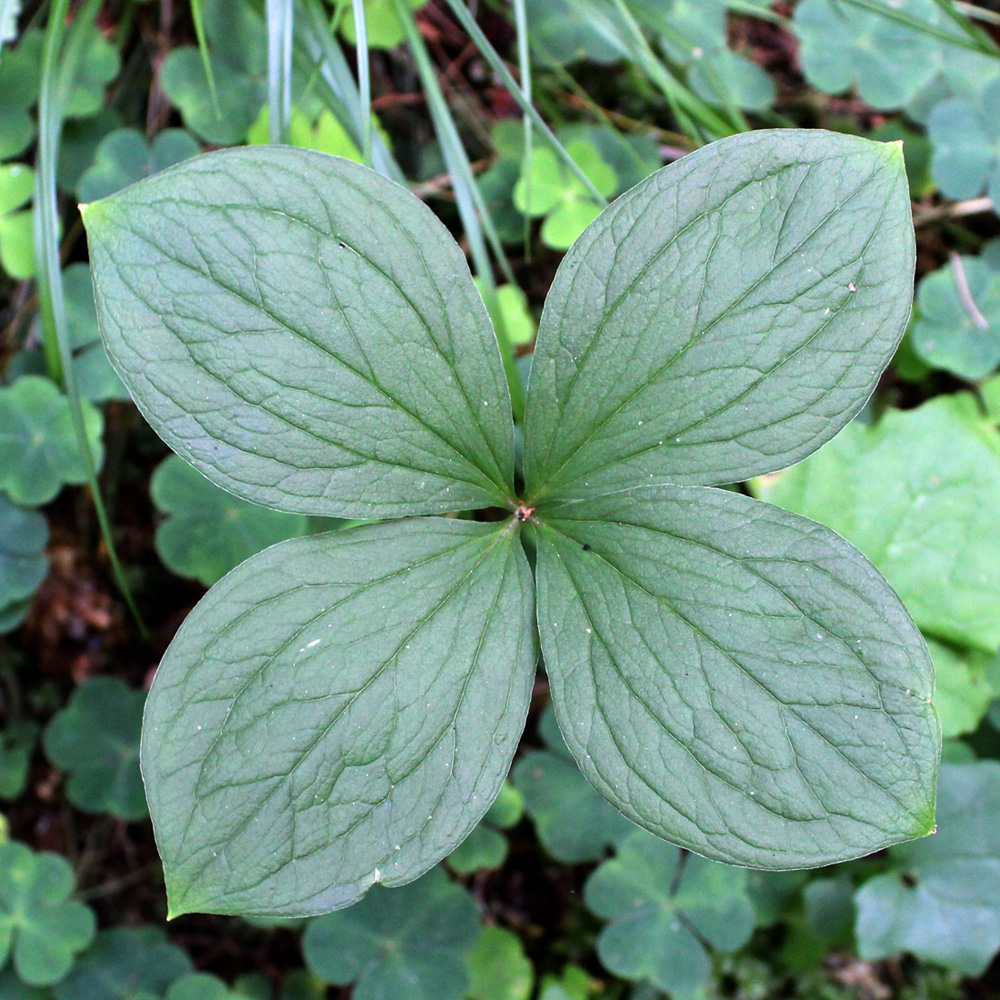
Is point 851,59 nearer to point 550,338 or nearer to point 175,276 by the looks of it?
point 550,338

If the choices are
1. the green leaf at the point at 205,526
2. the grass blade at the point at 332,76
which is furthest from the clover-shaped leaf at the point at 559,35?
the green leaf at the point at 205,526

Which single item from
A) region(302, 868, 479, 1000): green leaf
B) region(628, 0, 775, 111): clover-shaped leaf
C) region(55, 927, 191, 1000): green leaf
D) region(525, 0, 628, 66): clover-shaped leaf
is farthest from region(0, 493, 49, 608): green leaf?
region(628, 0, 775, 111): clover-shaped leaf

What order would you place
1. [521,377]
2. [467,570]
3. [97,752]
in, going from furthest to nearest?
1. [97,752]
2. [521,377]
3. [467,570]

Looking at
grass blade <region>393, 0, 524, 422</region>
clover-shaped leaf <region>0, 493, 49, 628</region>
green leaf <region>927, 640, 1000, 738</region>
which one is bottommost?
green leaf <region>927, 640, 1000, 738</region>

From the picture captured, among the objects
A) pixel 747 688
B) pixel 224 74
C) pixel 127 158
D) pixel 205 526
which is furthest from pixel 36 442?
pixel 747 688

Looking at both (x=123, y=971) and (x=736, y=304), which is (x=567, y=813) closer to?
(x=123, y=971)

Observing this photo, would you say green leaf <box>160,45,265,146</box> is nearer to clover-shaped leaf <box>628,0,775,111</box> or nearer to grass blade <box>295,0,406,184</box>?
grass blade <box>295,0,406,184</box>

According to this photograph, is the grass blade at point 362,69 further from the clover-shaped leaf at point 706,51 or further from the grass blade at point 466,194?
the clover-shaped leaf at point 706,51
